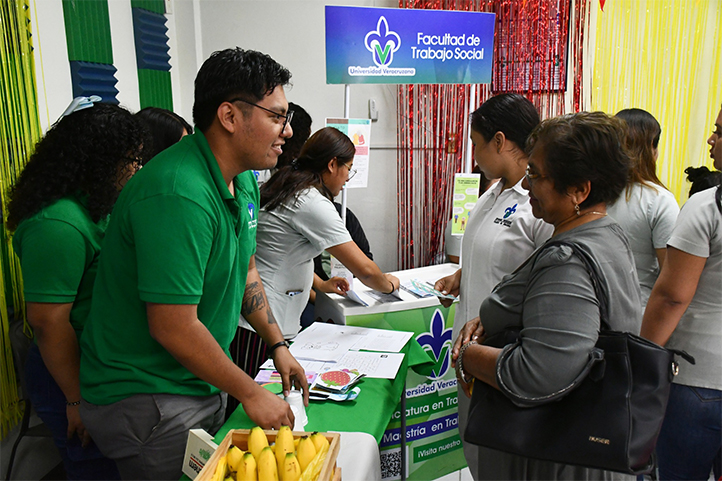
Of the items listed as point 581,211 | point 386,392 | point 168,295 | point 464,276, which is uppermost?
point 581,211

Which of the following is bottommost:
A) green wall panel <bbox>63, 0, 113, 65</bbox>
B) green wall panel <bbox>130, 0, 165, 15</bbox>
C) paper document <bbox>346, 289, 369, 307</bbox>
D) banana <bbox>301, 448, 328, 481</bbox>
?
paper document <bbox>346, 289, 369, 307</bbox>

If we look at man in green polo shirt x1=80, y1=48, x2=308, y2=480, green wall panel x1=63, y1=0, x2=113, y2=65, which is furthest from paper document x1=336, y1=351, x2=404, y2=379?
green wall panel x1=63, y1=0, x2=113, y2=65

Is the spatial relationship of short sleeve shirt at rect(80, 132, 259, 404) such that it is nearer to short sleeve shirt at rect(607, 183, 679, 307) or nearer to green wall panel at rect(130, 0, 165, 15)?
short sleeve shirt at rect(607, 183, 679, 307)

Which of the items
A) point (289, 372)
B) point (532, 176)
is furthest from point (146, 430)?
point (532, 176)

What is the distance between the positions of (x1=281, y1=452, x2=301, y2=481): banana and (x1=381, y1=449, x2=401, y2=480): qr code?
4.45 feet

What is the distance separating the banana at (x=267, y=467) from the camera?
0.92 meters

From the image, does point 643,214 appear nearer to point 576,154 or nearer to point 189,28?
point 576,154

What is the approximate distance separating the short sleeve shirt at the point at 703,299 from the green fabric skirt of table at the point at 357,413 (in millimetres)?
904

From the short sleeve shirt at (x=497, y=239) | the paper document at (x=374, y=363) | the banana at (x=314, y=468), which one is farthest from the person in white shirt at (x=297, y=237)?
the banana at (x=314, y=468)

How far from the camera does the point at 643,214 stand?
180 centimetres

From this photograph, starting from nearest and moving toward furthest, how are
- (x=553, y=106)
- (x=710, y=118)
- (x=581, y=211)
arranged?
(x=581, y=211), (x=710, y=118), (x=553, y=106)

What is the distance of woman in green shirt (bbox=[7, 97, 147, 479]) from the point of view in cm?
131

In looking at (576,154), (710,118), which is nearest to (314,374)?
(576,154)

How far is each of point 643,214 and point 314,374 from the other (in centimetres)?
131
